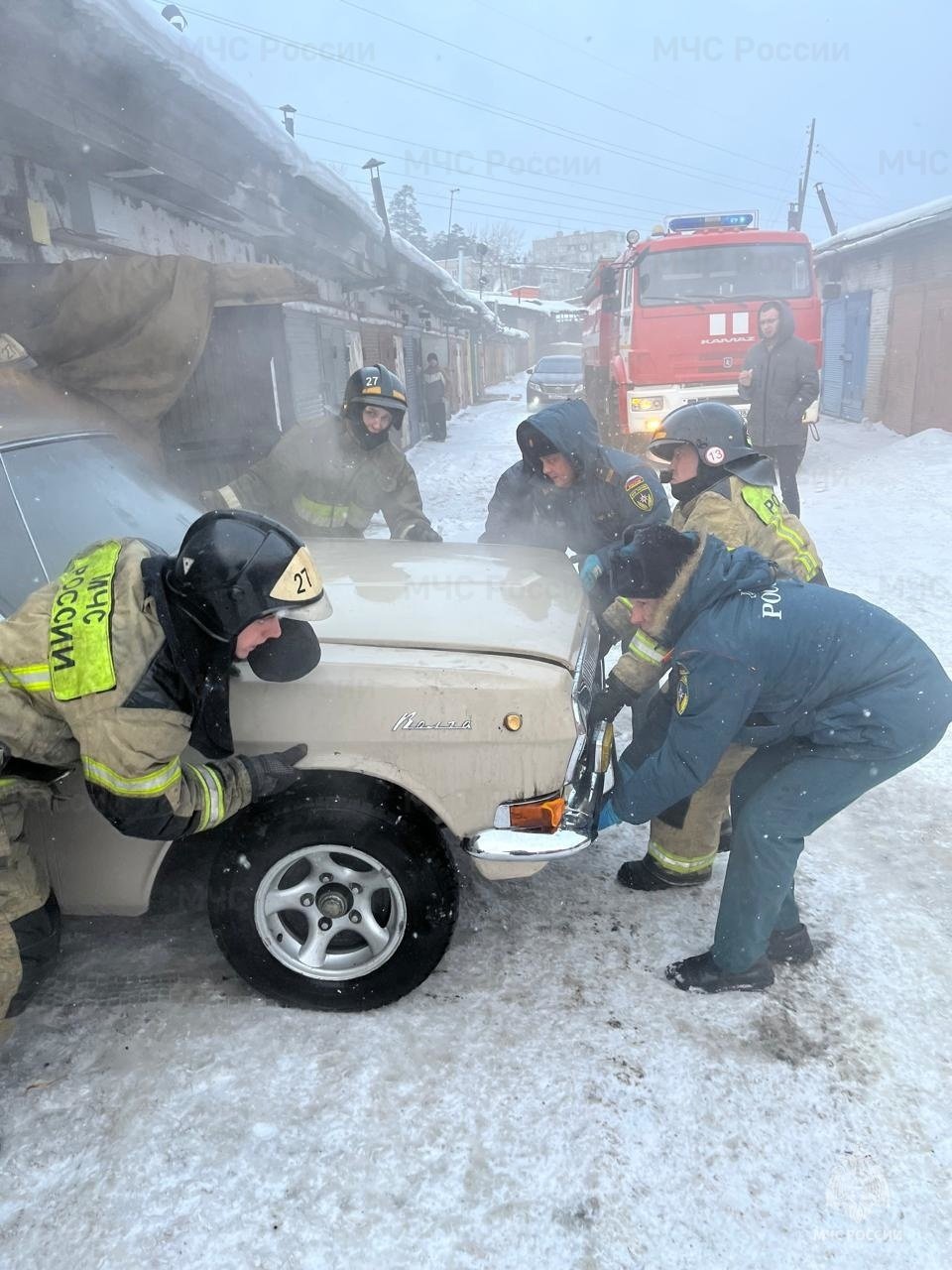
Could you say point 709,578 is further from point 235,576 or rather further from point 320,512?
point 320,512

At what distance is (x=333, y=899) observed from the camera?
2562 mm

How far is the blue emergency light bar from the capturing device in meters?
11.3

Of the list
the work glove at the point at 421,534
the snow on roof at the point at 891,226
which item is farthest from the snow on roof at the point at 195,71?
the snow on roof at the point at 891,226

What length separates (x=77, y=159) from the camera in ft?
16.2

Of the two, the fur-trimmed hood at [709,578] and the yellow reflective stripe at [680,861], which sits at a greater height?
the fur-trimmed hood at [709,578]

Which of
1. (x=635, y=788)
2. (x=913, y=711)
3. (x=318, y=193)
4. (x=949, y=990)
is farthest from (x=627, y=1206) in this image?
(x=318, y=193)

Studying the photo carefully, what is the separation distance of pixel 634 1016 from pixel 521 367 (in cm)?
5999

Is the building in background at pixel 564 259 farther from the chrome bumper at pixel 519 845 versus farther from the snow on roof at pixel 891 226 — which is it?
the chrome bumper at pixel 519 845

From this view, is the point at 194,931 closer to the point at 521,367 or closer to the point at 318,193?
the point at 318,193

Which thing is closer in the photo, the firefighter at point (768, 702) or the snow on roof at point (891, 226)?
the firefighter at point (768, 702)

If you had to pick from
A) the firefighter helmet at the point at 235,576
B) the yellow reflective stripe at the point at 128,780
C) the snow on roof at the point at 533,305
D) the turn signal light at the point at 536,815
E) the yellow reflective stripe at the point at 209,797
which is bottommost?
the turn signal light at the point at 536,815

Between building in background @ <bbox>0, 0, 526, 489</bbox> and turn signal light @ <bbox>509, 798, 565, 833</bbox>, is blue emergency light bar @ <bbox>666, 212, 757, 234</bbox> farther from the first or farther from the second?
turn signal light @ <bbox>509, 798, 565, 833</bbox>

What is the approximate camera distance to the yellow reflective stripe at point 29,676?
2.10m

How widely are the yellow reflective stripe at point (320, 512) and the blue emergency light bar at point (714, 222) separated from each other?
9078 millimetres
